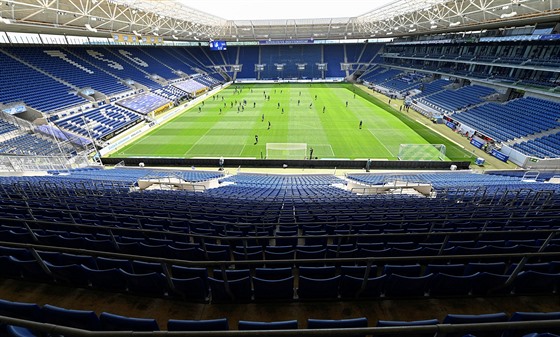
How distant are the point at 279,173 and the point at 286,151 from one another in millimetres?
4069

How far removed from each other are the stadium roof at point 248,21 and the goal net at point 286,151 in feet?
67.0


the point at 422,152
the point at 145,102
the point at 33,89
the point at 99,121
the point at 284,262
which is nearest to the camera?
the point at 284,262

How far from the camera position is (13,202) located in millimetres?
8648

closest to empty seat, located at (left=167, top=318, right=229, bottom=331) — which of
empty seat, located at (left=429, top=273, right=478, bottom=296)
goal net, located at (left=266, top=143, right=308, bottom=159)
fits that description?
empty seat, located at (left=429, top=273, right=478, bottom=296)

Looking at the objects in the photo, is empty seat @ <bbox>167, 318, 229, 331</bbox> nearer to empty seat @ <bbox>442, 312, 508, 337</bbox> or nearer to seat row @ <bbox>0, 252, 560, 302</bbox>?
seat row @ <bbox>0, 252, 560, 302</bbox>

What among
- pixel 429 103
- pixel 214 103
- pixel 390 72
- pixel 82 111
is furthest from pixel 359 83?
pixel 82 111

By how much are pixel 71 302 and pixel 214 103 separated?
4639 cm

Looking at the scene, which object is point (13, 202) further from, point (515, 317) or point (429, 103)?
point (429, 103)

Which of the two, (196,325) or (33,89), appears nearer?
(196,325)

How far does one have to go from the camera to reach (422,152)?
26.3m

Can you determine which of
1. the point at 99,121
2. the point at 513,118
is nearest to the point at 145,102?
the point at 99,121

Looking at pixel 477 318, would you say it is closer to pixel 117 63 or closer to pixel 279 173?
pixel 279 173

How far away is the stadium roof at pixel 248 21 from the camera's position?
82.6ft

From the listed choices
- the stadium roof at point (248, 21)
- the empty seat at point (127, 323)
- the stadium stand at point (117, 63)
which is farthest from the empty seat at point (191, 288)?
the stadium stand at point (117, 63)
